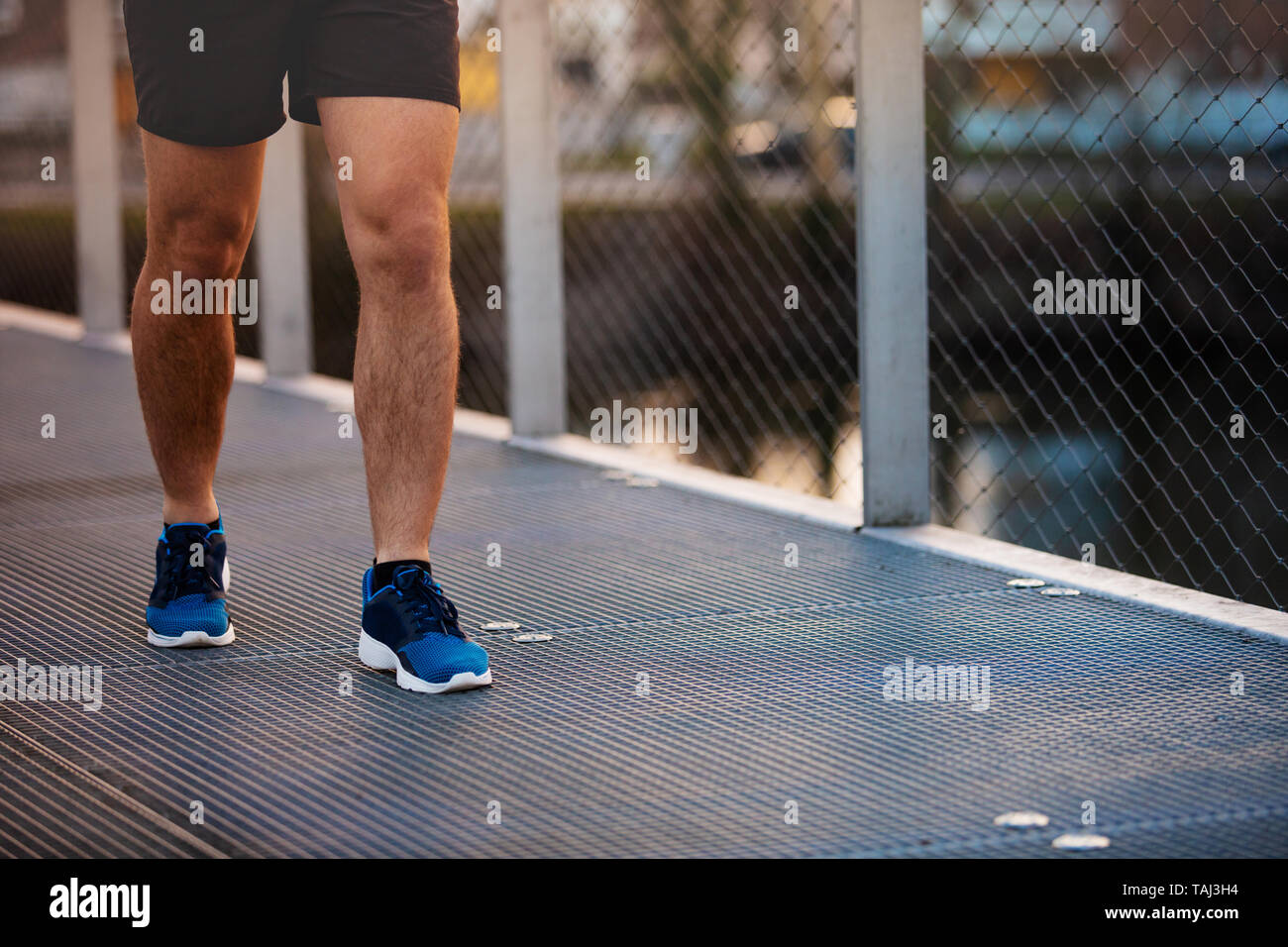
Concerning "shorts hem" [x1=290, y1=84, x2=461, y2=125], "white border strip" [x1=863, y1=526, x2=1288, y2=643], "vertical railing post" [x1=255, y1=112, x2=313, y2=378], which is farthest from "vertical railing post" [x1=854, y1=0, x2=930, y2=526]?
"vertical railing post" [x1=255, y1=112, x2=313, y2=378]

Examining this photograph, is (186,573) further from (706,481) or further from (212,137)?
(706,481)

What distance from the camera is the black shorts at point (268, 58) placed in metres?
1.96

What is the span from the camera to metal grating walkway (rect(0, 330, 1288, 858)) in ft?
5.03

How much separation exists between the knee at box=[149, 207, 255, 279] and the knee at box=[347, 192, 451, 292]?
0.96 ft

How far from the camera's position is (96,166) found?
5.97 metres

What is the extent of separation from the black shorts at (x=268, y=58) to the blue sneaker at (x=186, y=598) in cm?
→ 56

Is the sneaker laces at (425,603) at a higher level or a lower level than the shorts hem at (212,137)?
lower

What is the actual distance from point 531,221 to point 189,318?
5.72 ft

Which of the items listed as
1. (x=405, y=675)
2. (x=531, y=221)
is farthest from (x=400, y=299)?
(x=531, y=221)

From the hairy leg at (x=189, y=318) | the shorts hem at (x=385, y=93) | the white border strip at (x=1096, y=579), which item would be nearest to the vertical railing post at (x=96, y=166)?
the hairy leg at (x=189, y=318)

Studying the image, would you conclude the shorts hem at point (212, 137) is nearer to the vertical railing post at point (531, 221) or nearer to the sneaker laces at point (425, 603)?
the sneaker laces at point (425, 603)

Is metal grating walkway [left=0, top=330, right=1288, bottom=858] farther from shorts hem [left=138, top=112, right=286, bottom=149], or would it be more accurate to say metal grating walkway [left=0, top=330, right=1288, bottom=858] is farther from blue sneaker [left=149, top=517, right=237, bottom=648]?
shorts hem [left=138, top=112, right=286, bottom=149]

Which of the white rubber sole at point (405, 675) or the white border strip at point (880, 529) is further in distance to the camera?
the white border strip at point (880, 529)
